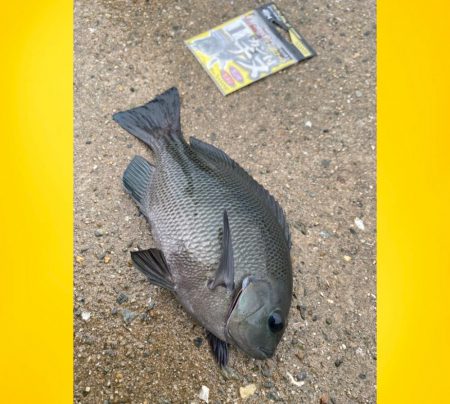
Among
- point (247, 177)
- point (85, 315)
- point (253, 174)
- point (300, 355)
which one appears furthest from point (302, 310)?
point (85, 315)

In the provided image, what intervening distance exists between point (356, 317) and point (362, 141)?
99 centimetres

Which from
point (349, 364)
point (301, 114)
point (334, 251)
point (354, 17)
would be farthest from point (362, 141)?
point (349, 364)

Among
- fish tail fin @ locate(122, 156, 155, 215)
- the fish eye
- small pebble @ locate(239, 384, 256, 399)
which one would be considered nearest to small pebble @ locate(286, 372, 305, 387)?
small pebble @ locate(239, 384, 256, 399)

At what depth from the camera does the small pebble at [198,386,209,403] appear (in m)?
2.18

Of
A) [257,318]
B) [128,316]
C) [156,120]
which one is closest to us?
[257,318]

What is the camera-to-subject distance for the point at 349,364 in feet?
7.65

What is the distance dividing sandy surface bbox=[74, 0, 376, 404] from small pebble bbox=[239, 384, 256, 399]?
0.05 ft

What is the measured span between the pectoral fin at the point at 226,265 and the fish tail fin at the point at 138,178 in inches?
23.7

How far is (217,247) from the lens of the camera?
2109 mm

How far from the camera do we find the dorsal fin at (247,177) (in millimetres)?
2281

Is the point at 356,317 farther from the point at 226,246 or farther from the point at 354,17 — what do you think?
the point at 354,17

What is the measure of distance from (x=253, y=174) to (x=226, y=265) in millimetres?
885

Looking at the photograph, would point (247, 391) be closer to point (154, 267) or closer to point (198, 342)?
point (198, 342)

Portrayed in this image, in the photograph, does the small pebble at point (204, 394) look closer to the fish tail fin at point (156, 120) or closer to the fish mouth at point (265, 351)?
the fish mouth at point (265, 351)
